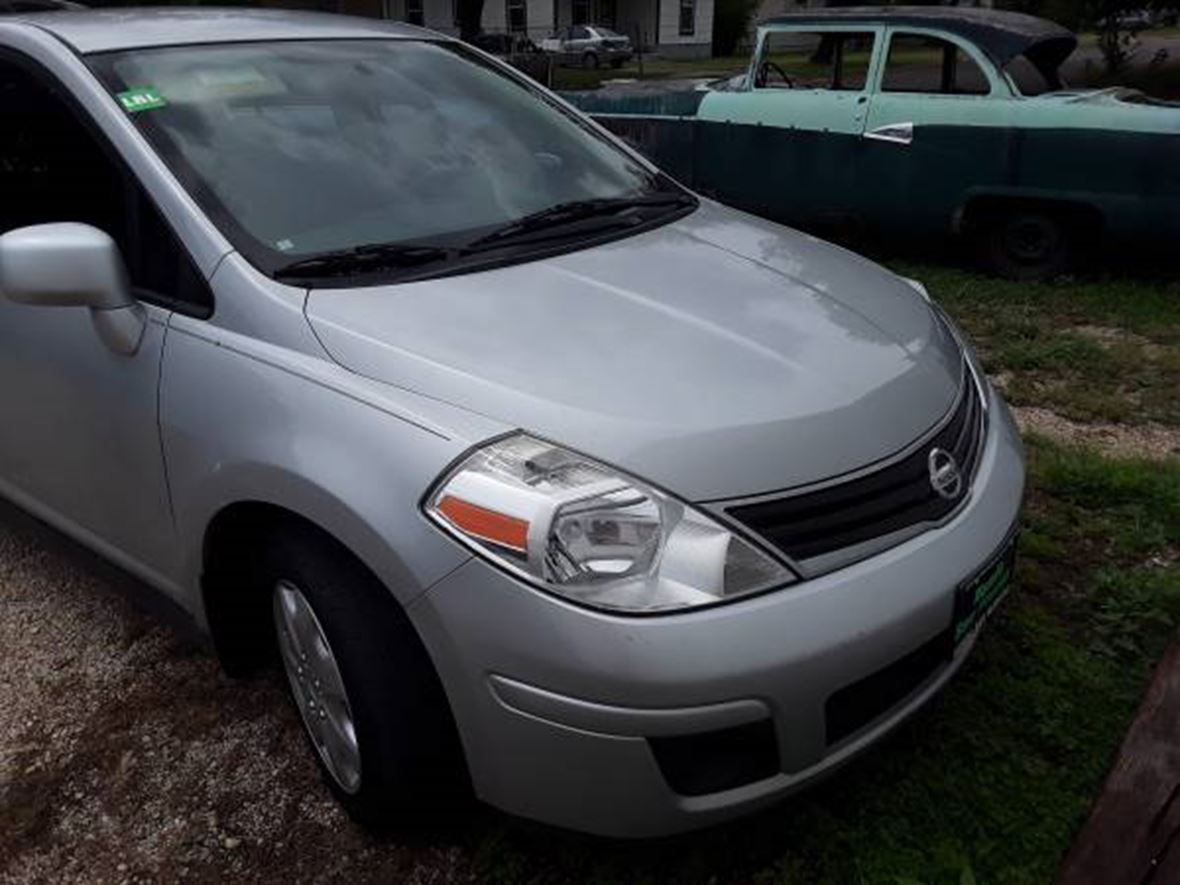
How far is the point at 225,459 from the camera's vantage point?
2.10 meters

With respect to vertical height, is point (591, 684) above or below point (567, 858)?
above

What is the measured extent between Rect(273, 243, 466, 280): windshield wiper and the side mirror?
346 millimetres

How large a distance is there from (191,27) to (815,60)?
4.39 metres

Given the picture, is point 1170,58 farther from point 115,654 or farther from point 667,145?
point 115,654

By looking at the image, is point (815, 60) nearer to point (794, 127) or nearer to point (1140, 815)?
point (794, 127)

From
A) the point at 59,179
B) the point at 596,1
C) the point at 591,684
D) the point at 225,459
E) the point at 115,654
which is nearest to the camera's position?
the point at 591,684

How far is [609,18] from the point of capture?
41875 mm

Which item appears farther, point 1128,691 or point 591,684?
point 1128,691

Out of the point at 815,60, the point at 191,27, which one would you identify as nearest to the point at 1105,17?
the point at 815,60

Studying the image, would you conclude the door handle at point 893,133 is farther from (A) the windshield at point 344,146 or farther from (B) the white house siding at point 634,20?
(B) the white house siding at point 634,20

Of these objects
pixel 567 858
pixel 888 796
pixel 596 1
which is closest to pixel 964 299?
pixel 888 796

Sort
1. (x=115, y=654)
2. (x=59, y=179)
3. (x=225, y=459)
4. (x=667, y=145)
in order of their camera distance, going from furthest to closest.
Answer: (x=667, y=145), (x=115, y=654), (x=59, y=179), (x=225, y=459)

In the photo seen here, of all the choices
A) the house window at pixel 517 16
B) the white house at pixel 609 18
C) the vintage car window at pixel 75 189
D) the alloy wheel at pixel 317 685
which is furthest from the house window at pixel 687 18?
the alloy wheel at pixel 317 685

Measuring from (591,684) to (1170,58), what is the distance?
786 inches
